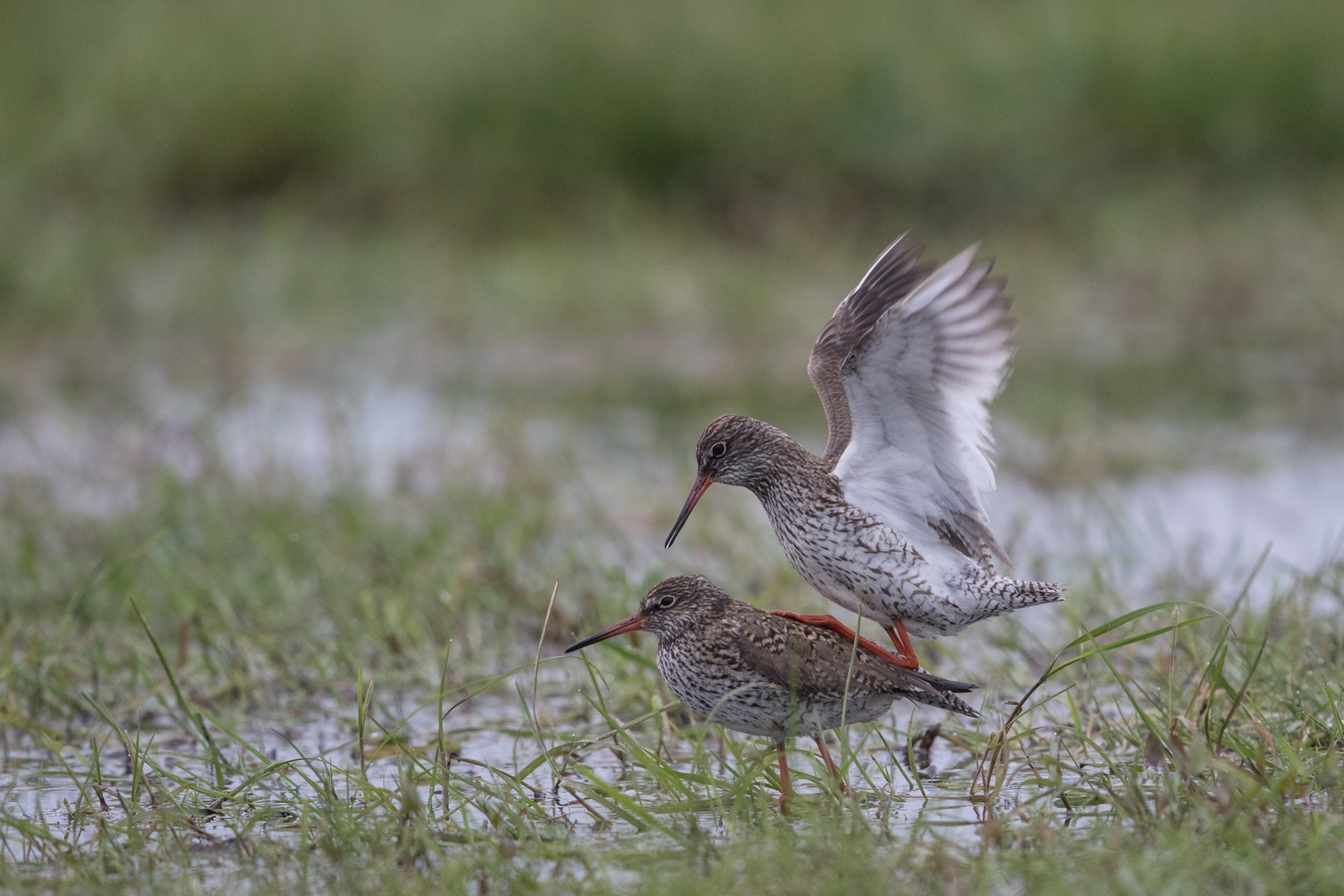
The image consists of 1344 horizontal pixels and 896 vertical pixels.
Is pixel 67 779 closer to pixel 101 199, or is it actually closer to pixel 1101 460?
pixel 1101 460

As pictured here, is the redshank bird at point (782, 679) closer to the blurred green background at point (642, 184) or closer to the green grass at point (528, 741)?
the green grass at point (528, 741)

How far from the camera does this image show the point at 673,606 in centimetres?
465

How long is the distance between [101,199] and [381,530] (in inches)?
273

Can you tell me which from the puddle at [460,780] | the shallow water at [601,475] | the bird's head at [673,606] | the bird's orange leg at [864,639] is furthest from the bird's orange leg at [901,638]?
the shallow water at [601,475]

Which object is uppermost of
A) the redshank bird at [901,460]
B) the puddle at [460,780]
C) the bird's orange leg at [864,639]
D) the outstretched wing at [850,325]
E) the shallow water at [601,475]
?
the shallow water at [601,475]

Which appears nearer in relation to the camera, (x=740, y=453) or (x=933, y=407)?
(x=933, y=407)

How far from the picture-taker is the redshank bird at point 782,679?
4.27 meters

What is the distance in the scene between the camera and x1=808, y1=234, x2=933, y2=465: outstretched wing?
4848 millimetres

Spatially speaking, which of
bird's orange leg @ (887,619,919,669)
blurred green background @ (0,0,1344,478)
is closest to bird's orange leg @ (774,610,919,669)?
bird's orange leg @ (887,619,919,669)

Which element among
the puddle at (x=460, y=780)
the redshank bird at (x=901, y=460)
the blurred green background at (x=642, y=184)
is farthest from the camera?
the blurred green background at (x=642, y=184)

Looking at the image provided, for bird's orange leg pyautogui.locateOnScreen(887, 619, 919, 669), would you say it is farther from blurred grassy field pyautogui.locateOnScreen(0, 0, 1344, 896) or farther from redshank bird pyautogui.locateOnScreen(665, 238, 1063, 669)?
blurred grassy field pyautogui.locateOnScreen(0, 0, 1344, 896)

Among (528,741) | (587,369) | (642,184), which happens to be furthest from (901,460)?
(642,184)

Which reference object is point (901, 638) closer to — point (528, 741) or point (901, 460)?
point (901, 460)

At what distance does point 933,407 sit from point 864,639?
0.72 m
